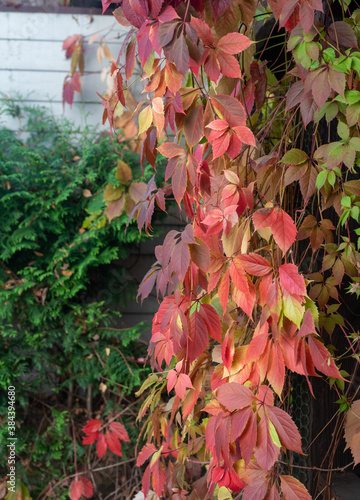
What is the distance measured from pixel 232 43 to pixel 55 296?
125cm

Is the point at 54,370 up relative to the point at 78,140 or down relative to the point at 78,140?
down

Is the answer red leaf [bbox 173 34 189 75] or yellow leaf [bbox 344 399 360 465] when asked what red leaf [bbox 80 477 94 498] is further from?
red leaf [bbox 173 34 189 75]

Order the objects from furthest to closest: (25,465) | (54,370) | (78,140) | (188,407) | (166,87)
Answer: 1. (78,140)
2. (54,370)
3. (25,465)
4. (188,407)
5. (166,87)

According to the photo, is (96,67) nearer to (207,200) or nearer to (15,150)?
(15,150)

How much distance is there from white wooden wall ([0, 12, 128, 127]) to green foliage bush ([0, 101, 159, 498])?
0.30 meters

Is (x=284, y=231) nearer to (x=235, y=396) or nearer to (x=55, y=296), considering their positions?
(x=235, y=396)

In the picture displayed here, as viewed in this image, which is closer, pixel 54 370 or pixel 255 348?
pixel 255 348

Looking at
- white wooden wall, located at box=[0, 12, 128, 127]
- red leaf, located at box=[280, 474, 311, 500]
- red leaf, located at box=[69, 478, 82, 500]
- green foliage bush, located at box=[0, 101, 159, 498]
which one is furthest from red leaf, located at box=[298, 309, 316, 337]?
white wooden wall, located at box=[0, 12, 128, 127]

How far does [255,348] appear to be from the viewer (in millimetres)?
647

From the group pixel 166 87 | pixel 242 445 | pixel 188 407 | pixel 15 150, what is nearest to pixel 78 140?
pixel 15 150

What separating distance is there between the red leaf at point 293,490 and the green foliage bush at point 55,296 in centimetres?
99

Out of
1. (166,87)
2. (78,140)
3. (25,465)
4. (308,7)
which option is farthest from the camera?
(78,140)

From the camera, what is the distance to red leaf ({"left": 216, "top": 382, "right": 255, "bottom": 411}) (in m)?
0.62

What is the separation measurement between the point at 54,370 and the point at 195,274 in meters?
1.22
